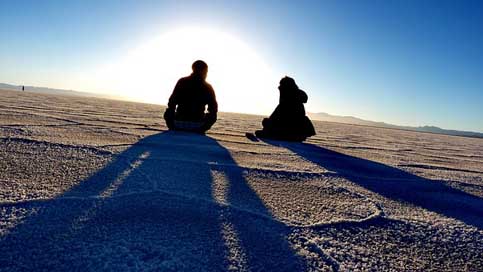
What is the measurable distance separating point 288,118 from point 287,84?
502mm

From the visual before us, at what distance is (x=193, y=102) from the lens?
174 inches

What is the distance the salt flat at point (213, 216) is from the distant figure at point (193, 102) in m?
1.91

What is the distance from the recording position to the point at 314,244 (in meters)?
1.16

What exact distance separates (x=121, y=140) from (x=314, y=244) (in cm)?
235

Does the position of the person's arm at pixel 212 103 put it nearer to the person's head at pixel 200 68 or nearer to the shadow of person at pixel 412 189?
the person's head at pixel 200 68

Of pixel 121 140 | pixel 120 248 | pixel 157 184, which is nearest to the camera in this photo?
pixel 120 248

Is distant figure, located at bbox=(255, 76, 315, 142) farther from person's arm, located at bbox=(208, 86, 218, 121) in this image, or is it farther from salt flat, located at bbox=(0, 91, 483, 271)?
salt flat, located at bbox=(0, 91, 483, 271)

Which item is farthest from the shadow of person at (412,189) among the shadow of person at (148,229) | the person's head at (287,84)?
the person's head at (287,84)

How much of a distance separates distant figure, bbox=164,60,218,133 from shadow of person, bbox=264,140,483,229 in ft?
5.63

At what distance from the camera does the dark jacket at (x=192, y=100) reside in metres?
4.34

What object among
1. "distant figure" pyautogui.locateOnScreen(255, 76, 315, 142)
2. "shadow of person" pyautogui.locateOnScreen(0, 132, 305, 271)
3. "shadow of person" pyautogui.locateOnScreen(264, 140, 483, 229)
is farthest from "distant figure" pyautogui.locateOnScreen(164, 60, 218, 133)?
"shadow of person" pyautogui.locateOnScreen(0, 132, 305, 271)

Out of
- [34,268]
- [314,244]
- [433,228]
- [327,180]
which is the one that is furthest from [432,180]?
[34,268]

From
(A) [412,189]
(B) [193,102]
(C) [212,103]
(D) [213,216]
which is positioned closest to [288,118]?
(C) [212,103]

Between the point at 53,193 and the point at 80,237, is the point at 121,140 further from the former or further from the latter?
the point at 80,237
